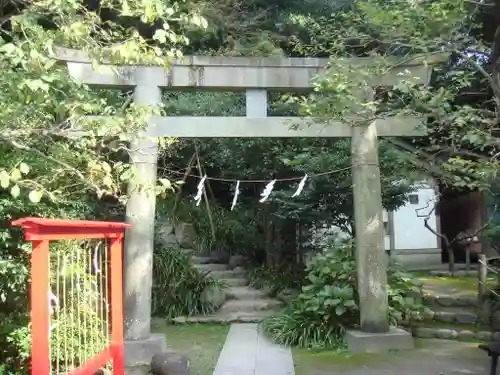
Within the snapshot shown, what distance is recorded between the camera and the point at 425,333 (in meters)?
8.61

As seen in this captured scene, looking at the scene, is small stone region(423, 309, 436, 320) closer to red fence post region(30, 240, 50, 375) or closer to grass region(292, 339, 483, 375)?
grass region(292, 339, 483, 375)

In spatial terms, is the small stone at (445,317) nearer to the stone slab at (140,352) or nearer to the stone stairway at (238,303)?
the stone stairway at (238,303)

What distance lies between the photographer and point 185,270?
11.1 meters

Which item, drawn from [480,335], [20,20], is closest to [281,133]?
[20,20]

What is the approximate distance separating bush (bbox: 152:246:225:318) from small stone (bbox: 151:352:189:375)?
163 inches

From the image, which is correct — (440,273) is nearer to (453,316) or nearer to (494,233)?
(494,233)

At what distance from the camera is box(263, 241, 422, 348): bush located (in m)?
7.86

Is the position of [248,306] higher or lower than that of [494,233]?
lower

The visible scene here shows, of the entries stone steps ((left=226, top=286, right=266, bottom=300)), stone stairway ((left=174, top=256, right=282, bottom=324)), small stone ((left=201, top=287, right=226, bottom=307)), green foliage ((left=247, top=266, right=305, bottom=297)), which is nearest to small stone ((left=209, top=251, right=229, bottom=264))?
stone stairway ((left=174, top=256, right=282, bottom=324))

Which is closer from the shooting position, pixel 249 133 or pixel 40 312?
pixel 40 312

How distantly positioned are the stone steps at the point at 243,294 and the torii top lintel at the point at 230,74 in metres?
5.62

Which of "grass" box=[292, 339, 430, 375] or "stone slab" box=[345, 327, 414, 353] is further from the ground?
Result: "stone slab" box=[345, 327, 414, 353]

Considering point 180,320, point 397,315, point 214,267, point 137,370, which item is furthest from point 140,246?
point 214,267

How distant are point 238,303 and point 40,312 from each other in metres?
8.41
